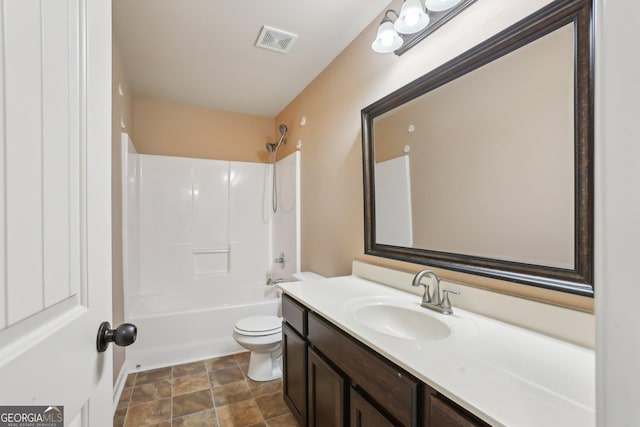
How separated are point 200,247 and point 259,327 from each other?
1378mm

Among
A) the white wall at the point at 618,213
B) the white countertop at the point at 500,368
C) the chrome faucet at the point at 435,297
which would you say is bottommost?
the white countertop at the point at 500,368

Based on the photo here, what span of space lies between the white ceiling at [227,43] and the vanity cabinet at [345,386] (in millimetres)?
1751

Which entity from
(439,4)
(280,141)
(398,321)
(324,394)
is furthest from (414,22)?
(280,141)

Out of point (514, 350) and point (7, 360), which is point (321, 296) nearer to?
point (514, 350)

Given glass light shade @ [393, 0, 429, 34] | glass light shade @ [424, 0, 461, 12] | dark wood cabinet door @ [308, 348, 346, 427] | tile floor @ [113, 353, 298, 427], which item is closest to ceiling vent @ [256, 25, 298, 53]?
glass light shade @ [393, 0, 429, 34]

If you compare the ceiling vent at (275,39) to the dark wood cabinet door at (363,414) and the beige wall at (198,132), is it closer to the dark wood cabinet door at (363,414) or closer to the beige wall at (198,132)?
the beige wall at (198,132)

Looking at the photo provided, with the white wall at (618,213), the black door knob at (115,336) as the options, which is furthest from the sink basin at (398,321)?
the white wall at (618,213)

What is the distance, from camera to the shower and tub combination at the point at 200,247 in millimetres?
2555

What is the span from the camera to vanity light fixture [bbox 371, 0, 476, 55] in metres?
1.28

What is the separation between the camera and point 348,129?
206cm

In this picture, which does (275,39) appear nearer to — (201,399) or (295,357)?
(295,357)

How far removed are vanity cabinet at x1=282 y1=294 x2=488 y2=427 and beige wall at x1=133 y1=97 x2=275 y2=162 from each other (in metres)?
2.30

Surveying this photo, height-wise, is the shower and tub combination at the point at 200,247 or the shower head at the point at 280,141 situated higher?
the shower head at the point at 280,141

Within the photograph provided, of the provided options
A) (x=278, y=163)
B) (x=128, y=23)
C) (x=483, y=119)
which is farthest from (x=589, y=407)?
(x=278, y=163)
